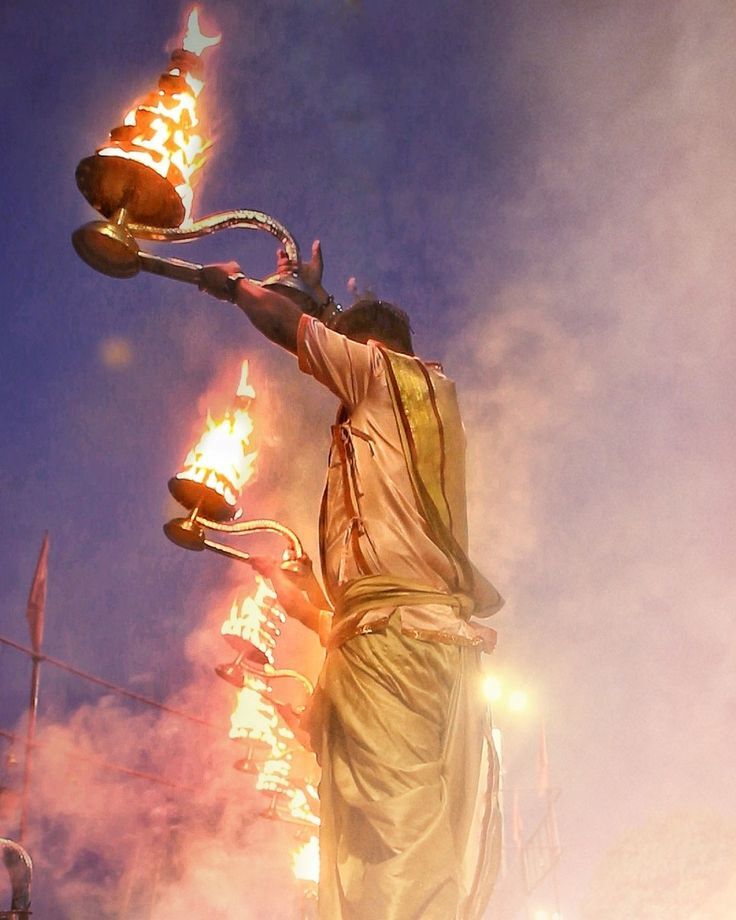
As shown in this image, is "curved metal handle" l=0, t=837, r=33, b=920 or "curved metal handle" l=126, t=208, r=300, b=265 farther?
"curved metal handle" l=0, t=837, r=33, b=920

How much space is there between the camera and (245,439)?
5258 mm

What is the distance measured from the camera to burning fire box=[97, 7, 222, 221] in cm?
271

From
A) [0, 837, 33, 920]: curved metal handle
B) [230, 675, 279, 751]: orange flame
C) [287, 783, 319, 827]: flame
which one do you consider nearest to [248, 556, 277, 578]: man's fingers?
[0, 837, 33, 920]: curved metal handle

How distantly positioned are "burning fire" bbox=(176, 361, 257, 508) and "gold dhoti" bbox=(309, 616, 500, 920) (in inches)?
108

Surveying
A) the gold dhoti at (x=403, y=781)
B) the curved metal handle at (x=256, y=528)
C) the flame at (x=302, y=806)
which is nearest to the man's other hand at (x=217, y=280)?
the gold dhoti at (x=403, y=781)

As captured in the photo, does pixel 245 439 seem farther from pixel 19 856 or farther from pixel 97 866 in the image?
pixel 97 866

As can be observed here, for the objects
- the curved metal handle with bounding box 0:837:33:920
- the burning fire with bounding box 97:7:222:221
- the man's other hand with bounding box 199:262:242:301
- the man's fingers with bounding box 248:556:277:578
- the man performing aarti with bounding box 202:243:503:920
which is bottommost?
the curved metal handle with bounding box 0:837:33:920

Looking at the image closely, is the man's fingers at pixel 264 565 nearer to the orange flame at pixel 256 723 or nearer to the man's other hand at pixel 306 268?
the man's other hand at pixel 306 268

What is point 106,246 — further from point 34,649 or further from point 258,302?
point 34,649

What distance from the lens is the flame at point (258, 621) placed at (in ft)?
24.2

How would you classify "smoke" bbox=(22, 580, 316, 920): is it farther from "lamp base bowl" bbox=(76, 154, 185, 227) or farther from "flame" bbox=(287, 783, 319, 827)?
"lamp base bowl" bbox=(76, 154, 185, 227)

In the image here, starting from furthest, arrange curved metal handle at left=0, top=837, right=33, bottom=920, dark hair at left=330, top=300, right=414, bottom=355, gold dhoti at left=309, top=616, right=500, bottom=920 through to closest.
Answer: curved metal handle at left=0, top=837, right=33, bottom=920, dark hair at left=330, top=300, right=414, bottom=355, gold dhoti at left=309, top=616, right=500, bottom=920

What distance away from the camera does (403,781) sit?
1.77 m

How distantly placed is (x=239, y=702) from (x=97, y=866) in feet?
58.5
